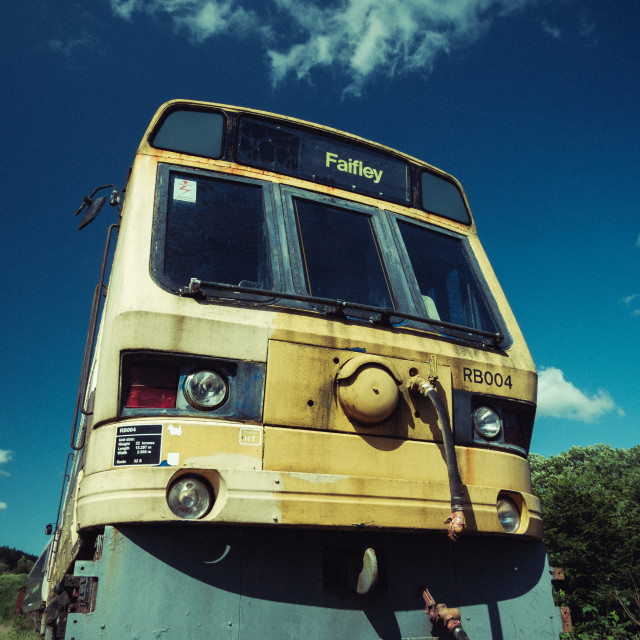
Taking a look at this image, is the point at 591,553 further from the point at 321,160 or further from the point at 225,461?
the point at 225,461

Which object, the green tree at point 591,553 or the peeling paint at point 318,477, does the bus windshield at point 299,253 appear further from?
the green tree at point 591,553

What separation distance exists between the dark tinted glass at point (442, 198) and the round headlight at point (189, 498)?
8.74 feet

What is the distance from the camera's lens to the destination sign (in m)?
3.82

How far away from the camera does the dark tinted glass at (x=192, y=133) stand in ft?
12.0

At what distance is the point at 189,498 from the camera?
251cm

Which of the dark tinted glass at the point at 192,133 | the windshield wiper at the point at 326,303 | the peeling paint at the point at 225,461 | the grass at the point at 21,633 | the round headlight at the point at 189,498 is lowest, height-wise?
the grass at the point at 21,633

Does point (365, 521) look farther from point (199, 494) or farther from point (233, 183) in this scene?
point (233, 183)

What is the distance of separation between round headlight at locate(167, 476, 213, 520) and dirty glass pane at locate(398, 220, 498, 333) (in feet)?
6.14

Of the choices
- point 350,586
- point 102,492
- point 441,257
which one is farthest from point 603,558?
point 102,492

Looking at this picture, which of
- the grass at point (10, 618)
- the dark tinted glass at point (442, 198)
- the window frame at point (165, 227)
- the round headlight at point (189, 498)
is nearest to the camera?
the round headlight at point (189, 498)

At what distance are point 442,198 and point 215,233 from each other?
1949 millimetres

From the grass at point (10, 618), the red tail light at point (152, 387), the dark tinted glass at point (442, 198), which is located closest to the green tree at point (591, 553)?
the dark tinted glass at point (442, 198)

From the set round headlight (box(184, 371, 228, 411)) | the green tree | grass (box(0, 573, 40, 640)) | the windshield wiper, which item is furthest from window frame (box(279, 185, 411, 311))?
grass (box(0, 573, 40, 640))

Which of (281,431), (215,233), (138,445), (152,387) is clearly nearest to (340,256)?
(215,233)
